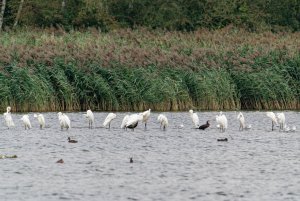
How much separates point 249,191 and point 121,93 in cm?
1668

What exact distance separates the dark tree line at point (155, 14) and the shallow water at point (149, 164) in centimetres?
2350

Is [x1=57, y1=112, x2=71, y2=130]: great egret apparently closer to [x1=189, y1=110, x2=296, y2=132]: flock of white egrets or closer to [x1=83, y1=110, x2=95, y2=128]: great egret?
[x1=83, y1=110, x2=95, y2=128]: great egret

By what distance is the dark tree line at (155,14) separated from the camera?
2100 inches

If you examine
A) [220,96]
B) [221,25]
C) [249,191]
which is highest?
[221,25]

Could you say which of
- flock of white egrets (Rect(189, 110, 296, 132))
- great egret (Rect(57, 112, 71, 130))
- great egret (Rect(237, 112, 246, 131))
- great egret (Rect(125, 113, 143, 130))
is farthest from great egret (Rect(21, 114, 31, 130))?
great egret (Rect(237, 112, 246, 131))

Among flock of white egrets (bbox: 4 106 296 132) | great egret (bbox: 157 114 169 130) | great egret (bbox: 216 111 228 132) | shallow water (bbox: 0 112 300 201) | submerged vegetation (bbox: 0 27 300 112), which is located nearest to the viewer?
shallow water (bbox: 0 112 300 201)

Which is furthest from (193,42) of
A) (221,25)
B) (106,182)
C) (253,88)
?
(106,182)

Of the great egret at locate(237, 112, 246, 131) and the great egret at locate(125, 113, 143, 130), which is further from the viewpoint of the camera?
the great egret at locate(237, 112, 246, 131)

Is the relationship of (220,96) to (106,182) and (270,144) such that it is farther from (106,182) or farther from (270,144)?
(106,182)

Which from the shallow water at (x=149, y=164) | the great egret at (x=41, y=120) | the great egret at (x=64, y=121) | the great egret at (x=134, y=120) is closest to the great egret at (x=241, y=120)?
the shallow water at (x=149, y=164)

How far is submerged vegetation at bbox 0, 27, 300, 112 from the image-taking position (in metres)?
33.2

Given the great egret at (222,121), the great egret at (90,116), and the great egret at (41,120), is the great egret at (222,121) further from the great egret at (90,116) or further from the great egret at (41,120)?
the great egret at (41,120)

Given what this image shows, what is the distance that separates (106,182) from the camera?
18.4 meters

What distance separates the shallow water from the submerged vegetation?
3.06m
